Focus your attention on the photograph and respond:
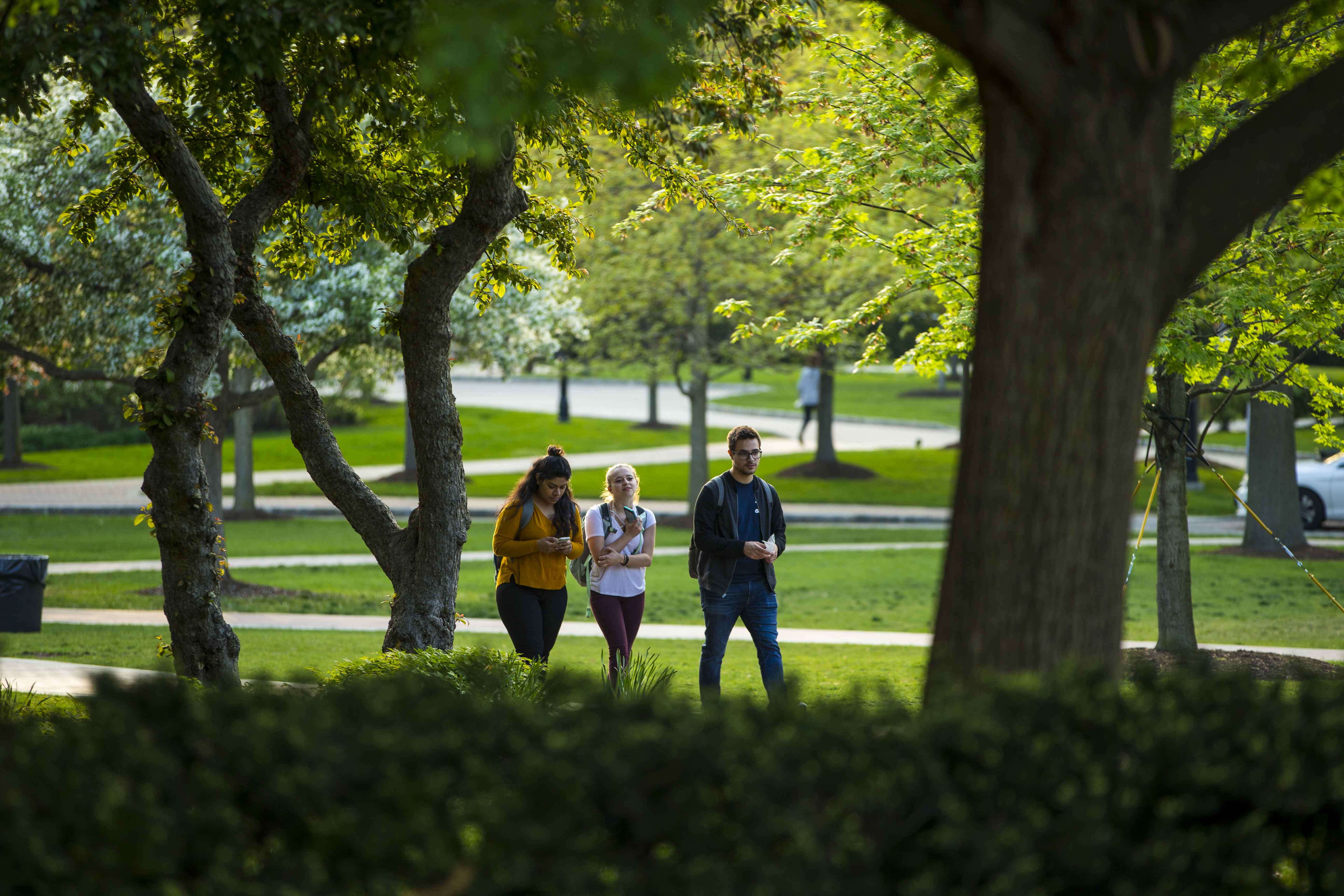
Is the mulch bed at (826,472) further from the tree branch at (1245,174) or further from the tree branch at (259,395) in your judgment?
the tree branch at (1245,174)

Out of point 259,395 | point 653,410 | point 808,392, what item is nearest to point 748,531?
point 259,395

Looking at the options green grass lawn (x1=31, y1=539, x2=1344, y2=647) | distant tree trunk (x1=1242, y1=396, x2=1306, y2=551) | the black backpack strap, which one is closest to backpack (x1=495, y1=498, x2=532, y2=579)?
the black backpack strap

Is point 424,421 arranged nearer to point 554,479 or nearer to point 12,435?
point 554,479

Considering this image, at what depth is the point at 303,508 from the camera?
2522 centimetres

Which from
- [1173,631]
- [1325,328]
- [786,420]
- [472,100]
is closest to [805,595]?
[1173,631]

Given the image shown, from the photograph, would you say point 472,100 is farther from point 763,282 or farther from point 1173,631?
point 763,282

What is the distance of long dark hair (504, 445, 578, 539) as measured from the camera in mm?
7508

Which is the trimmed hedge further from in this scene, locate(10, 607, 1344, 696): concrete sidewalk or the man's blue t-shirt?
locate(10, 607, 1344, 696): concrete sidewalk

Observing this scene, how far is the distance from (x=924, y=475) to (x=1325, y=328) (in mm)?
21157

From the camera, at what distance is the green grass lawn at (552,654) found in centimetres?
952

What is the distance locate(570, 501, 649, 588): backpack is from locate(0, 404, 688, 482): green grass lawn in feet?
81.8

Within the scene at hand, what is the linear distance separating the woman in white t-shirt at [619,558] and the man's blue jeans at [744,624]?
20.0 inches

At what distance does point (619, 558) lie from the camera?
7746 millimetres

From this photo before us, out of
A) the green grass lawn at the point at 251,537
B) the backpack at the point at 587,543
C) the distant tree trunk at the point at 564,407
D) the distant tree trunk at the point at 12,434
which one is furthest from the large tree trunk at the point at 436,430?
the distant tree trunk at the point at 564,407
